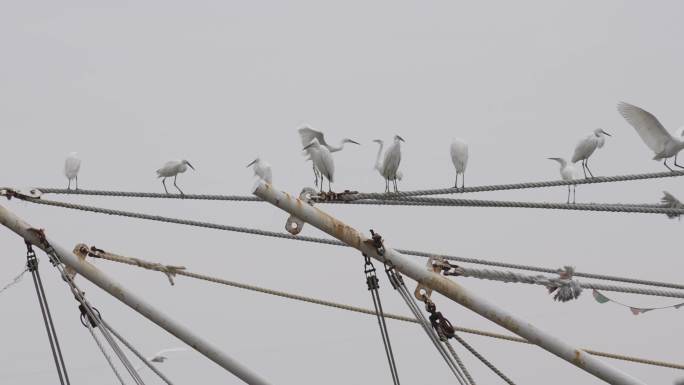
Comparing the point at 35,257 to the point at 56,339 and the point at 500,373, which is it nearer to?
the point at 56,339

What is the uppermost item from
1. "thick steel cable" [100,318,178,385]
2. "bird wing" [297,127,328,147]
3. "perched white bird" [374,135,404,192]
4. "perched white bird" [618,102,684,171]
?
"bird wing" [297,127,328,147]

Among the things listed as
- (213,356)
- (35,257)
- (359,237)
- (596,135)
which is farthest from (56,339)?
(596,135)

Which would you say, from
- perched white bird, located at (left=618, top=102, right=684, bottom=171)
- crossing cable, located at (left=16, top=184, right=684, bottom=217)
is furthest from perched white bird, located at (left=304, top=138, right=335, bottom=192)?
crossing cable, located at (left=16, top=184, right=684, bottom=217)

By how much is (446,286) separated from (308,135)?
7.97 meters

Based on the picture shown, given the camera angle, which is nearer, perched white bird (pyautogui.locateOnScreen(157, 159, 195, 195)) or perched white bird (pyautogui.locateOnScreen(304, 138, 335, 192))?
perched white bird (pyautogui.locateOnScreen(304, 138, 335, 192))

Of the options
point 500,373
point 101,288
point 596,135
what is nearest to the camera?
point 500,373

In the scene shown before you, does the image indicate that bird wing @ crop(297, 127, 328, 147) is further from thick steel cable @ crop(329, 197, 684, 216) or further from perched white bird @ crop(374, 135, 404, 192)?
thick steel cable @ crop(329, 197, 684, 216)

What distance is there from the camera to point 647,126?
13.3m

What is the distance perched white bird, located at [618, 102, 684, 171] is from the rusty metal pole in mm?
3926

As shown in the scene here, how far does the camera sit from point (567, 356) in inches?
389

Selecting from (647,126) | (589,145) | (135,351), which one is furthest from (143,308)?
(589,145)

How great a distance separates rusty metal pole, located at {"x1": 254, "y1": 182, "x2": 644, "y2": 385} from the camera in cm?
958

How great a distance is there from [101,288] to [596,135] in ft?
33.3

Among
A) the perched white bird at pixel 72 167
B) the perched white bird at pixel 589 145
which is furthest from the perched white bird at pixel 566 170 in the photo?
the perched white bird at pixel 72 167
